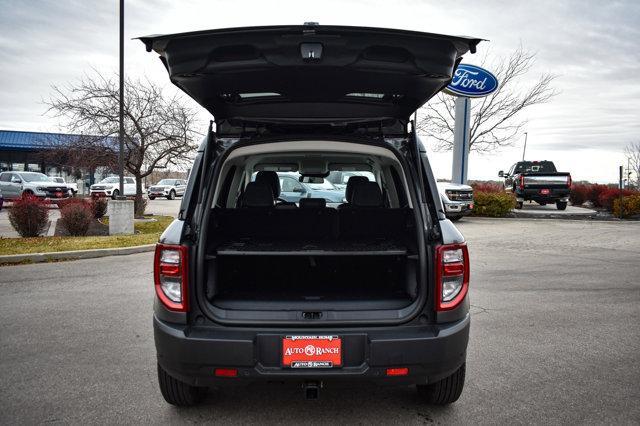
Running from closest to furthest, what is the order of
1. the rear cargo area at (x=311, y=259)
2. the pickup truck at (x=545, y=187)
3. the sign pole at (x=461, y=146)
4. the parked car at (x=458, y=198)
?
the rear cargo area at (x=311, y=259) < the parked car at (x=458, y=198) < the sign pole at (x=461, y=146) < the pickup truck at (x=545, y=187)

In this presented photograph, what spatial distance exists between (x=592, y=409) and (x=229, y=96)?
3095 millimetres

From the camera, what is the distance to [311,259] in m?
3.79

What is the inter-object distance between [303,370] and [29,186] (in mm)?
27702

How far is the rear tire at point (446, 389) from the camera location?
3.05 metres

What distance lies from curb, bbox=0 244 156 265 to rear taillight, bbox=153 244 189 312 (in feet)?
23.7

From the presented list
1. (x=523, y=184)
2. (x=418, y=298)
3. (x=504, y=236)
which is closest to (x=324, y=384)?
(x=418, y=298)

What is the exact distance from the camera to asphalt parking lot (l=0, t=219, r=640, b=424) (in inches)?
120

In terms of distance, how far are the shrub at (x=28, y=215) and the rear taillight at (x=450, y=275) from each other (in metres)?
11.7

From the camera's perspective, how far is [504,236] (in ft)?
44.4

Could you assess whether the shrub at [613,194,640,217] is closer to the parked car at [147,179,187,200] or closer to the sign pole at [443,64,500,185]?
the sign pole at [443,64,500,185]

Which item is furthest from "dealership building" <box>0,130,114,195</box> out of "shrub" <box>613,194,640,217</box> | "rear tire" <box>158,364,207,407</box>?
"rear tire" <box>158,364,207,407</box>

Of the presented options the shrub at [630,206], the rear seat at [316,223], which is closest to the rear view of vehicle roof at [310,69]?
the rear seat at [316,223]

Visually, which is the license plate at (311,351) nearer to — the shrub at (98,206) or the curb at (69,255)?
the curb at (69,255)

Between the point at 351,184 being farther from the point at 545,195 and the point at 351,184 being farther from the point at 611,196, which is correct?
the point at 611,196
